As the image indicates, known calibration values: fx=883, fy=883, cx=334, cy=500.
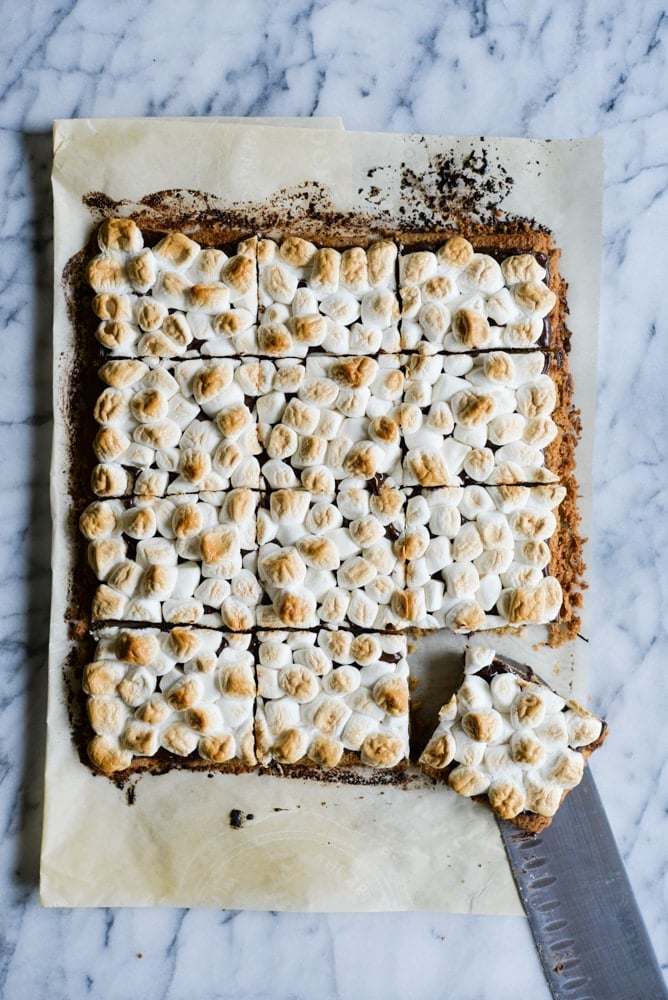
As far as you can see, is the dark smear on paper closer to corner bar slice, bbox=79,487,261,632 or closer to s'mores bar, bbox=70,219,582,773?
s'mores bar, bbox=70,219,582,773

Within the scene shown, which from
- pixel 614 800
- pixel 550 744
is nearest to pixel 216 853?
pixel 550 744

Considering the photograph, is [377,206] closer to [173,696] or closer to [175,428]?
[175,428]

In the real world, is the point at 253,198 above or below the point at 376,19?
below

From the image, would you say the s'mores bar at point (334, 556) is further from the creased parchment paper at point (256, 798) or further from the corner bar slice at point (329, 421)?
the creased parchment paper at point (256, 798)

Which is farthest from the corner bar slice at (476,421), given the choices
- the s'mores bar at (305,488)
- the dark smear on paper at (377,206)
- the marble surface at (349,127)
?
the dark smear on paper at (377,206)

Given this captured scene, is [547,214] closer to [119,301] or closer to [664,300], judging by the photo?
[664,300]
